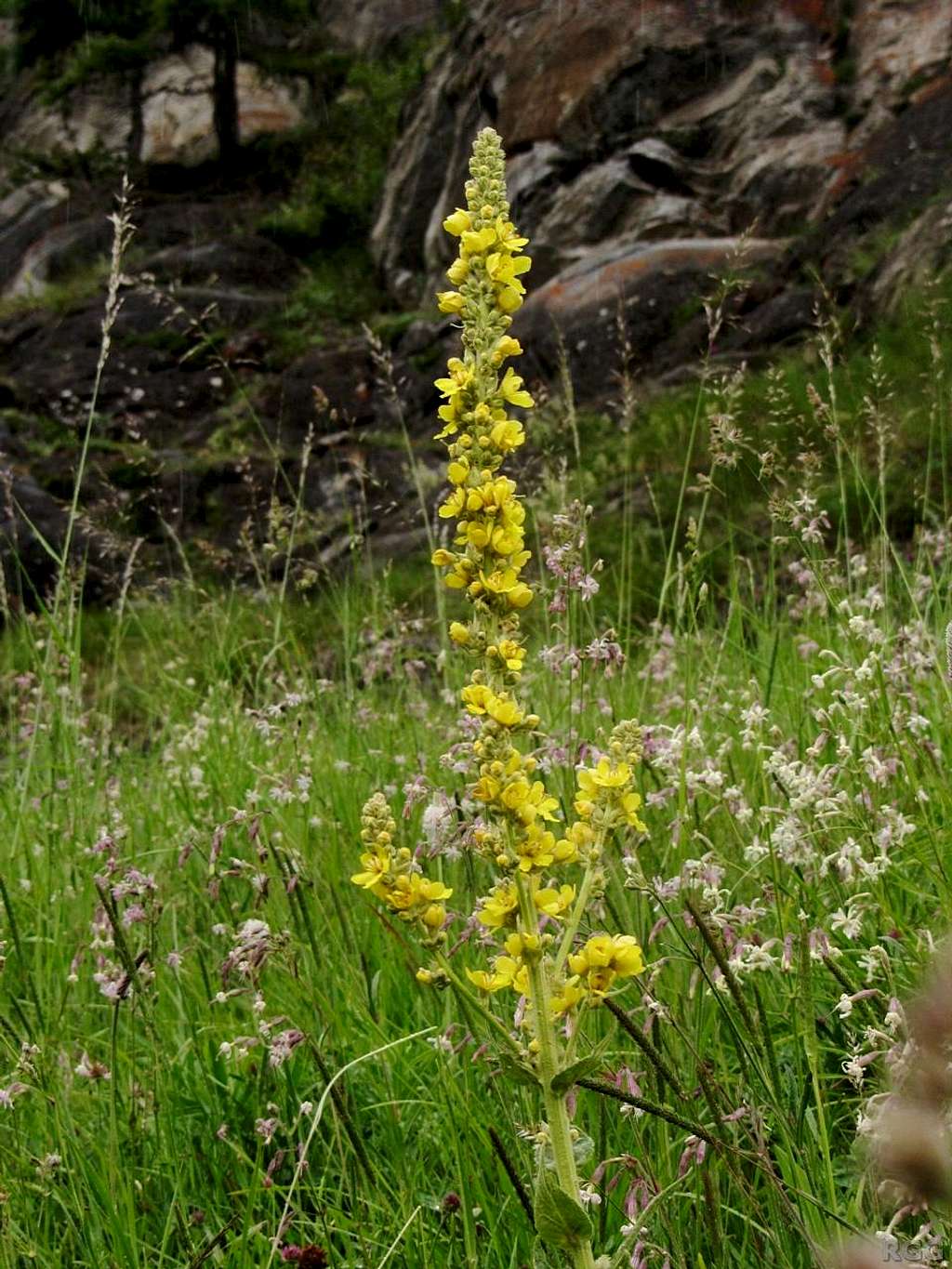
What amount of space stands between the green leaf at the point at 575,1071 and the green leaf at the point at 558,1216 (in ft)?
0.27

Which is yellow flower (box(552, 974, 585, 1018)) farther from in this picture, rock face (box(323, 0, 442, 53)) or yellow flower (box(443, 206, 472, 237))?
rock face (box(323, 0, 442, 53))

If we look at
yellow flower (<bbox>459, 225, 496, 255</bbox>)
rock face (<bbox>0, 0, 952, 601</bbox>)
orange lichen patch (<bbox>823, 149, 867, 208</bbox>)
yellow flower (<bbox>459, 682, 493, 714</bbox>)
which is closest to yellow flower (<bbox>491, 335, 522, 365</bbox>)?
yellow flower (<bbox>459, 225, 496, 255</bbox>)

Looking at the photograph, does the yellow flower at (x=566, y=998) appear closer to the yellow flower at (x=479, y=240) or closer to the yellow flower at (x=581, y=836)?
the yellow flower at (x=581, y=836)

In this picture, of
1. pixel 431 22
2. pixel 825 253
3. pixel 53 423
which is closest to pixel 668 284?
pixel 825 253

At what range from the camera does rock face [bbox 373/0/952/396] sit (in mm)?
12875

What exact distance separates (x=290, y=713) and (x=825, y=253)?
10198 mm

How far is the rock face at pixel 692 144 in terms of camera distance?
42.2 feet

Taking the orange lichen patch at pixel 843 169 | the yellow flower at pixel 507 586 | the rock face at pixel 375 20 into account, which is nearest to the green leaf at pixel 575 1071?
the yellow flower at pixel 507 586

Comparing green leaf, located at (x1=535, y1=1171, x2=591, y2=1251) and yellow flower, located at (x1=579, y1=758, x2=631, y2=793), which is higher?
yellow flower, located at (x1=579, y1=758, x2=631, y2=793)

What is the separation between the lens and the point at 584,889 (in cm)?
121

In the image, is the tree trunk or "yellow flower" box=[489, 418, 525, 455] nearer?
"yellow flower" box=[489, 418, 525, 455]

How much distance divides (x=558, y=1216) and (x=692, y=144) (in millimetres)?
15833

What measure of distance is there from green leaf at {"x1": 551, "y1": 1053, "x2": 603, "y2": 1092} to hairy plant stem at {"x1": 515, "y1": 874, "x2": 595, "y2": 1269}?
0.01 m

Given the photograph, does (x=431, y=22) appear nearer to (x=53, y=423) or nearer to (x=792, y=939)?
(x=53, y=423)
